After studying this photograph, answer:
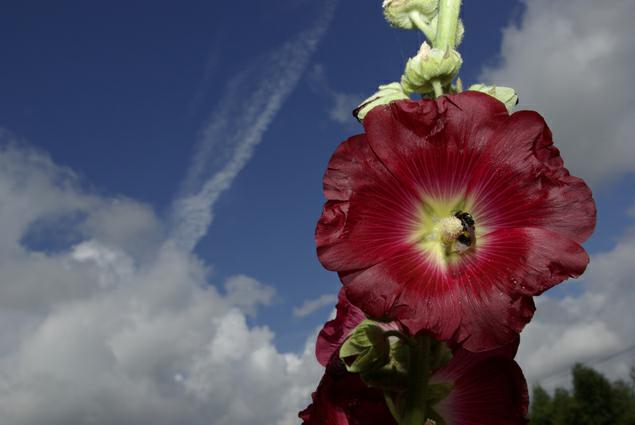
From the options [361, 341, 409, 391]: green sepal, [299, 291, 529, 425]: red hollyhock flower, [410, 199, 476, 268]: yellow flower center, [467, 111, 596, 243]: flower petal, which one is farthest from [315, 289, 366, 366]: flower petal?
[467, 111, 596, 243]: flower petal

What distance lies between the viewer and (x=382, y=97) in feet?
7.01

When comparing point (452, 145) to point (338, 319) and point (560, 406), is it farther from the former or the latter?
point (560, 406)

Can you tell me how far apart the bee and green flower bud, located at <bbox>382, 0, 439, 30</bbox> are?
965 mm

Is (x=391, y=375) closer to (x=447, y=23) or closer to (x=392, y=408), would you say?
(x=392, y=408)

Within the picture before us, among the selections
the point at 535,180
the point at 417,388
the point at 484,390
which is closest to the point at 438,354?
the point at 417,388

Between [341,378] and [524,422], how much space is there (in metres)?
0.59

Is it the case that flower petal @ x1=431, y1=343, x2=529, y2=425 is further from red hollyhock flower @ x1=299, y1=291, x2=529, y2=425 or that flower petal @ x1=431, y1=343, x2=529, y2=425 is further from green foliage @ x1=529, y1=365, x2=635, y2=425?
green foliage @ x1=529, y1=365, x2=635, y2=425

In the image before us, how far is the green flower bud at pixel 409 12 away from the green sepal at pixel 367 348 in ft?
4.00

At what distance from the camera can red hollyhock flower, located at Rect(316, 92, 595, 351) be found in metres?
1.75

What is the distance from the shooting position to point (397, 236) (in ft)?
6.41

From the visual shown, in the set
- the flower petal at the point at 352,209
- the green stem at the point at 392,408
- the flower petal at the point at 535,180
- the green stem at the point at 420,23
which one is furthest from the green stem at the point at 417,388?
the green stem at the point at 420,23

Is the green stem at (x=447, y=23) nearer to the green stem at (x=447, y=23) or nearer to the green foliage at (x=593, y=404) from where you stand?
the green stem at (x=447, y=23)

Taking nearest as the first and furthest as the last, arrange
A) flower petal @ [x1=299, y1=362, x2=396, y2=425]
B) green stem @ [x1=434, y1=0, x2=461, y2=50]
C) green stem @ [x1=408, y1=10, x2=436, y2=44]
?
flower petal @ [x1=299, y1=362, x2=396, y2=425] → green stem @ [x1=434, y1=0, x2=461, y2=50] → green stem @ [x1=408, y1=10, x2=436, y2=44]

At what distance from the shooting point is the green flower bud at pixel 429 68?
205cm
